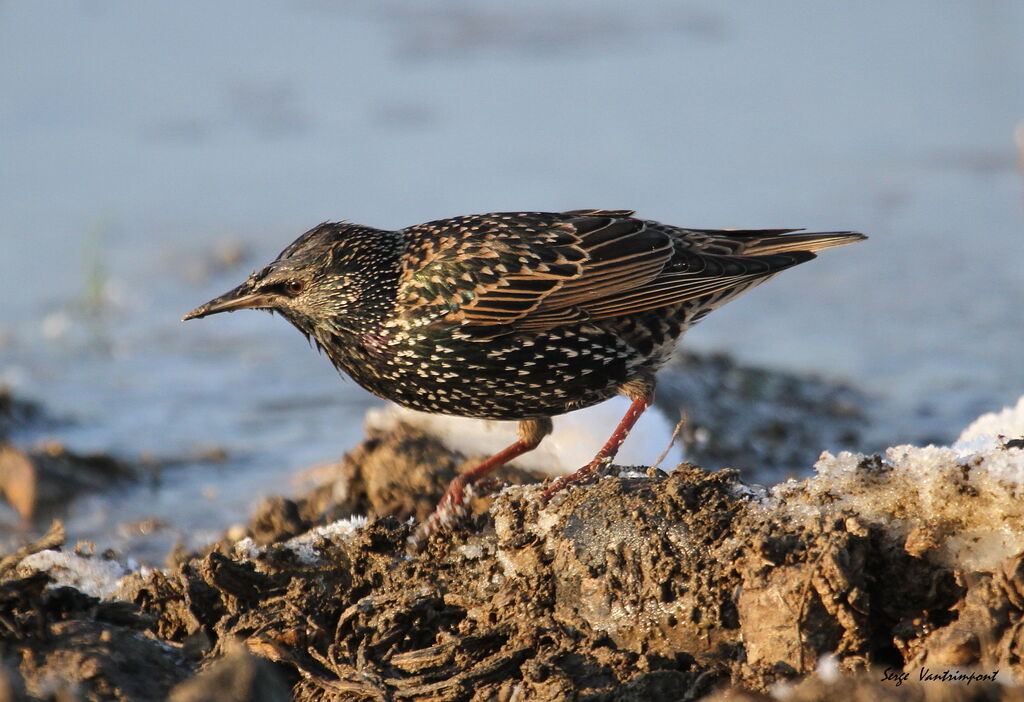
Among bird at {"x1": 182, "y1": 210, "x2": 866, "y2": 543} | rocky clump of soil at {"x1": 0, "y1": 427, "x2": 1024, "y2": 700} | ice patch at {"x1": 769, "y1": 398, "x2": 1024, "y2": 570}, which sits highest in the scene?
bird at {"x1": 182, "y1": 210, "x2": 866, "y2": 543}

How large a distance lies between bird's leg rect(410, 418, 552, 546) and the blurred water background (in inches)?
65.9

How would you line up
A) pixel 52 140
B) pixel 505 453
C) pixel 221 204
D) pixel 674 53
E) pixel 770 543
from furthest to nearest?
pixel 674 53 < pixel 52 140 < pixel 221 204 < pixel 505 453 < pixel 770 543

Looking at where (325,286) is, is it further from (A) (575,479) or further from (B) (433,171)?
(B) (433,171)

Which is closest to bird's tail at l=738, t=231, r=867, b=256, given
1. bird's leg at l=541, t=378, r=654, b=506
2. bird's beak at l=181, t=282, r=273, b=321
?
bird's leg at l=541, t=378, r=654, b=506

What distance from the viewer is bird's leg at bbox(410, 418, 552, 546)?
150 inches

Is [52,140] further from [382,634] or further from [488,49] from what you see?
[382,634]

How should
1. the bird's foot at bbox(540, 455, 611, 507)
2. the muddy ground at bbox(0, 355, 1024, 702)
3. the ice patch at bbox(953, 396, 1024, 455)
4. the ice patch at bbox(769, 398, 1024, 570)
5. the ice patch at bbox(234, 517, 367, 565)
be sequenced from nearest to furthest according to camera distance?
the muddy ground at bbox(0, 355, 1024, 702), the ice patch at bbox(769, 398, 1024, 570), the bird's foot at bbox(540, 455, 611, 507), the ice patch at bbox(234, 517, 367, 565), the ice patch at bbox(953, 396, 1024, 455)

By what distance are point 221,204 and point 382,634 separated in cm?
697

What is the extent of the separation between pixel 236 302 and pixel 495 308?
92cm

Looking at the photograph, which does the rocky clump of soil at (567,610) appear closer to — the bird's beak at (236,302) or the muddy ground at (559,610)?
the muddy ground at (559,610)

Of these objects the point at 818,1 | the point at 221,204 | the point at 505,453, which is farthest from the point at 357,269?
the point at 818,1

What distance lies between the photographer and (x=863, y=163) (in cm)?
1034

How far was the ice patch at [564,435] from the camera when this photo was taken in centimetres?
502

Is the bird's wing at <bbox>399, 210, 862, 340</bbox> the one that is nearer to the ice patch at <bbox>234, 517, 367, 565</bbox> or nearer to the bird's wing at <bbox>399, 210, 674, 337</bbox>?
the bird's wing at <bbox>399, 210, 674, 337</bbox>
